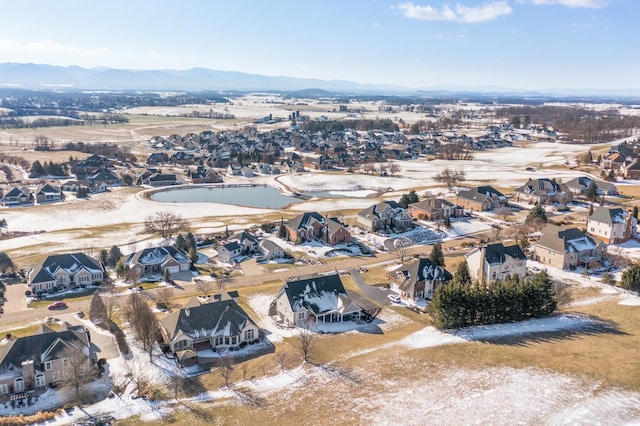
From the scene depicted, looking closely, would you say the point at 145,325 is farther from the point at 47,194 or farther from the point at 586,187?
the point at 586,187

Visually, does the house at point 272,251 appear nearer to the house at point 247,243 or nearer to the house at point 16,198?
the house at point 247,243

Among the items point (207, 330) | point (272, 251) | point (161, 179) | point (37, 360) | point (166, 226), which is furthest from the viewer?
point (161, 179)

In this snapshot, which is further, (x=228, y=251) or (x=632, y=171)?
(x=632, y=171)

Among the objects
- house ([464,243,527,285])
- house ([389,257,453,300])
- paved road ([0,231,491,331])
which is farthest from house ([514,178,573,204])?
house ([389,257,453,300])

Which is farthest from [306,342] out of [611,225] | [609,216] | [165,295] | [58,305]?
[609,216]

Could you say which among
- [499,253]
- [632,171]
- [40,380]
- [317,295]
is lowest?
[40,380]
